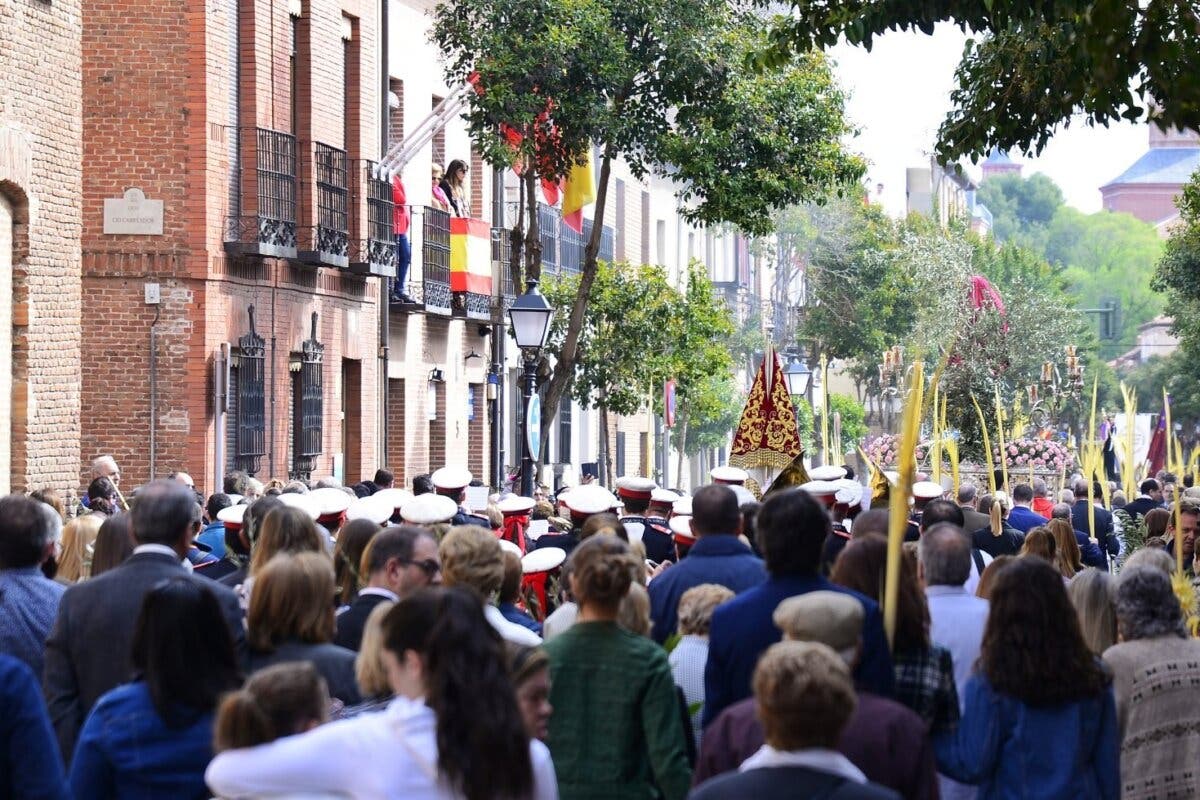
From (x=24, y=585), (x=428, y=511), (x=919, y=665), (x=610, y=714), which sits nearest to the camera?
(x=610, y=714)

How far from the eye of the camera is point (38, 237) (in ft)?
59.1

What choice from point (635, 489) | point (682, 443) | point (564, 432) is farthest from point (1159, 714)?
point (682, 443)

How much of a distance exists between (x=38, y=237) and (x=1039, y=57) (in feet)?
28.7

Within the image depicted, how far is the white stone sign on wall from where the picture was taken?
22562 millimetres

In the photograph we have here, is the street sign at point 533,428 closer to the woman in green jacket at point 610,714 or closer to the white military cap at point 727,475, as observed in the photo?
the white military cap at point 727,475

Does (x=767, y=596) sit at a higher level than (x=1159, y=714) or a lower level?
higher

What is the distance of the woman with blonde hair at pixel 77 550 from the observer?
8609mm

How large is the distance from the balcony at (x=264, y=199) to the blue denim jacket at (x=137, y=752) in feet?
58.9

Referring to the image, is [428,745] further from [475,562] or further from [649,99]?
[649,99]

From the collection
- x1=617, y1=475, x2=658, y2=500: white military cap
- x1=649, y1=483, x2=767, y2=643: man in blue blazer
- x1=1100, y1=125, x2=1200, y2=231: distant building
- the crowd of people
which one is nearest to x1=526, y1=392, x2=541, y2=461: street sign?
x1=617, y1=475, x2=658, y2=500: white military cap

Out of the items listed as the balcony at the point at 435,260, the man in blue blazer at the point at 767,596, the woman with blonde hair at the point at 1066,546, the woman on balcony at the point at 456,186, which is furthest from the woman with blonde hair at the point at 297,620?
the woman on balcony at the point at 456,186

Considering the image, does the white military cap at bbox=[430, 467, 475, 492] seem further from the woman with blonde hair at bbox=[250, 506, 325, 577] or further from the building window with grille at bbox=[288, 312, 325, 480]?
the building window with grille at bbox=[288, 312, 325, 480]

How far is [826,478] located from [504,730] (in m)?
11.1

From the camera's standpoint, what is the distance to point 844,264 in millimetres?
66938
